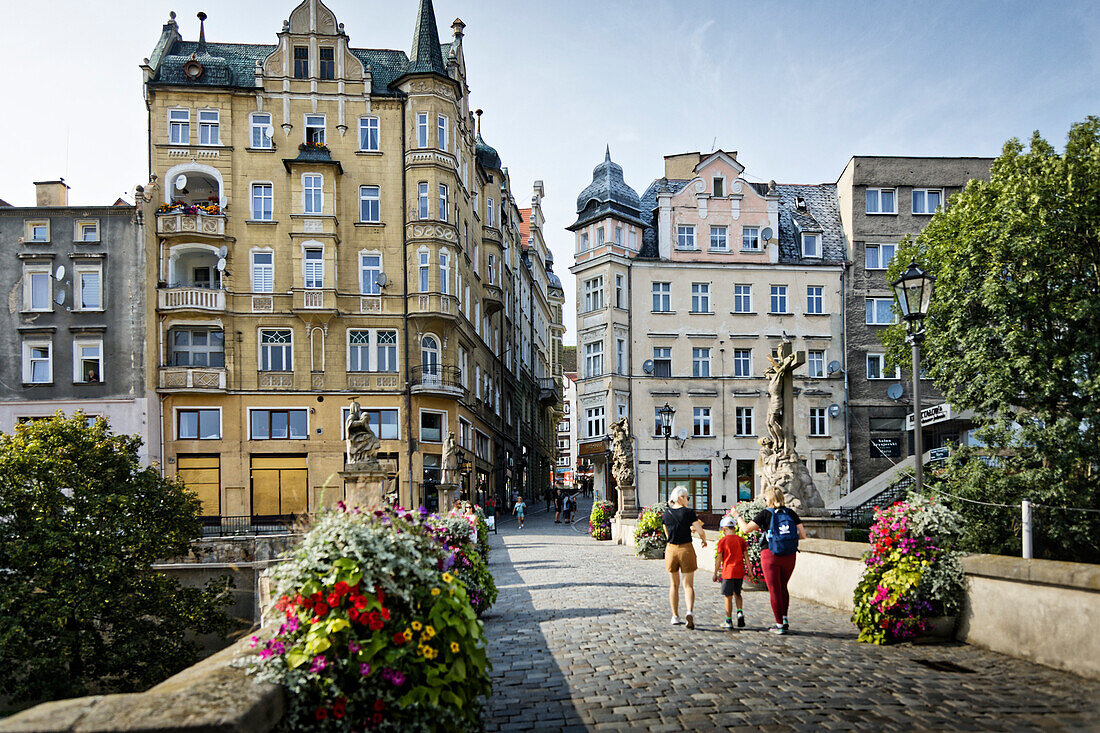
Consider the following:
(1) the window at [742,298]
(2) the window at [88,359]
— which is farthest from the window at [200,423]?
(1) the window at [742,298]

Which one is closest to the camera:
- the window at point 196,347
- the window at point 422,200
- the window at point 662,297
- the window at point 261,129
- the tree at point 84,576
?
the tree at point 84,576

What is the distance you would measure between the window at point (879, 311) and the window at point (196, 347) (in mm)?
31961

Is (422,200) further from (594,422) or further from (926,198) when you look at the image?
(926,198)

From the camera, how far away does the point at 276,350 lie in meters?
40.9

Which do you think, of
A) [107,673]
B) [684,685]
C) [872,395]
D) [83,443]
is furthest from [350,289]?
[684,685]

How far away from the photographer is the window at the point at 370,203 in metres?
42.7

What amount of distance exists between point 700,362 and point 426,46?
20.8m

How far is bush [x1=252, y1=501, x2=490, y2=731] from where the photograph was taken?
14.8ft

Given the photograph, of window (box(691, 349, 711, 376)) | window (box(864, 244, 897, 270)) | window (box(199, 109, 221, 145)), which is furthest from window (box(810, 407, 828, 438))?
window (box(199, 109, 221, 145))

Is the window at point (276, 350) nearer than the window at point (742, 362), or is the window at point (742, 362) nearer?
the window at point (276, 350)

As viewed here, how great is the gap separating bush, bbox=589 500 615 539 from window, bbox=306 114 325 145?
74.9ft

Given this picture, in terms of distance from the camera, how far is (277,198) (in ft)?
138

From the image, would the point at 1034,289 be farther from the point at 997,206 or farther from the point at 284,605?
the point at 284,605

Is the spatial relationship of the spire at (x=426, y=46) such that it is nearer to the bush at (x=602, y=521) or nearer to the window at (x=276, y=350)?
the window at (x=276, y=350)
